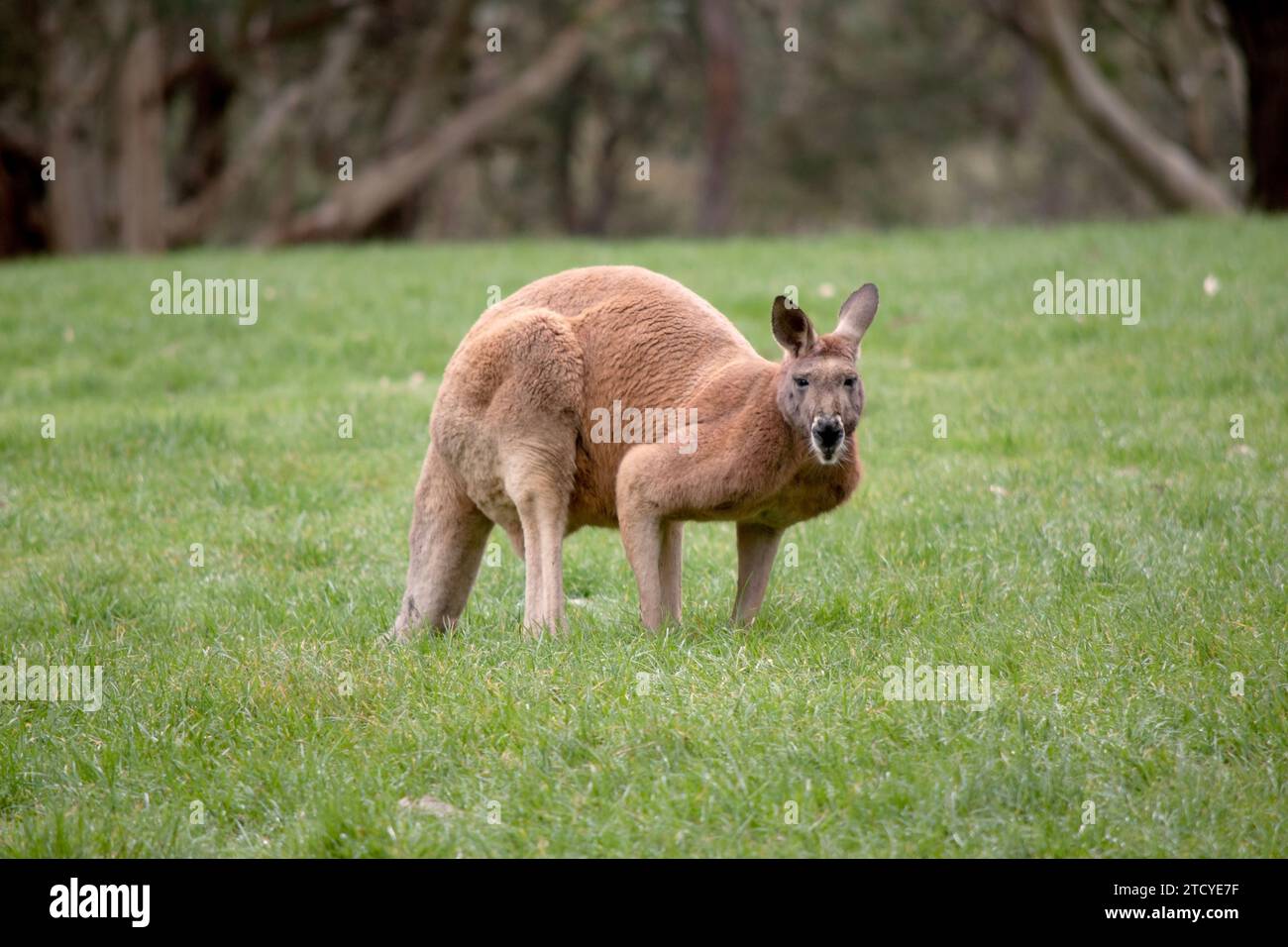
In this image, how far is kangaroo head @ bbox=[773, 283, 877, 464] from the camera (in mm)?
5375

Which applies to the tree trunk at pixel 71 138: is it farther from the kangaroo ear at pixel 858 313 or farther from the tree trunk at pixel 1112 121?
the kangaroo ear at pixel 858 313

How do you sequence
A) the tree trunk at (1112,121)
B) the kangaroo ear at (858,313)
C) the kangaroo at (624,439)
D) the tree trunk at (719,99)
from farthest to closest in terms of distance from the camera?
the tree trunk at (719,99) → the tree trunk at (1112,121) → the kangaroo ear at (858,313) → the kangaroo at (624,439)

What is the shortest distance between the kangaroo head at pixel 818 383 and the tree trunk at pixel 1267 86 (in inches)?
666

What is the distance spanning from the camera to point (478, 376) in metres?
6.35

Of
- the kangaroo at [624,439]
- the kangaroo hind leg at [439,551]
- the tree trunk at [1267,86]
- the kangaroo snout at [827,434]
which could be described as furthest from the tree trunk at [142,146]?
the kangaroo snout at [827,434]

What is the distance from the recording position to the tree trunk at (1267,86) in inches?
786

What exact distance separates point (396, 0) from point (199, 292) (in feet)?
44.6

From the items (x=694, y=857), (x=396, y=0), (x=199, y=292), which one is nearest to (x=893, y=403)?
(x=694, y=857)

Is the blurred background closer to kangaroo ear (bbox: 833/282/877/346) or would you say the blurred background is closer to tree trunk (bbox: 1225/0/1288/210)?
tree trunk (bbox: 1225/0/1288/210)

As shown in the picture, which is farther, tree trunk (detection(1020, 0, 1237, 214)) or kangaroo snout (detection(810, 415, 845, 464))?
tree trunk (detection(1020, 0, 1237, 214))

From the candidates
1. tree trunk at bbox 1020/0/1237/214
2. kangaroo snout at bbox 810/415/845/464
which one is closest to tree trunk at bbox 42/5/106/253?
tree trunk at bbox 1020/0/1237/214

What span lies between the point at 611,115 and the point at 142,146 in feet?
48.2

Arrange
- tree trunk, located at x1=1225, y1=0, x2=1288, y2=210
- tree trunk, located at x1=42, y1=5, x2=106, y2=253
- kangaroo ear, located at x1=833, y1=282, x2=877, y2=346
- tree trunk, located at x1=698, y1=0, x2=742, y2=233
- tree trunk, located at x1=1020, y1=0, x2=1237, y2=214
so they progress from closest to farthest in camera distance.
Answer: kangaroo ear, located at x1=833, y1=282, x2=877, y2=346, tree trunk, located at x1=1225, y1=0, x2=1288, y2=210, tree trunk, located at x1=42, y1=5, x2=106, y2=253, tree trunk, located at x1=1020, y1=0, x2=1237, y2=214, tree trunk, located at x1=698, y1=0, x2=742, y2=233
